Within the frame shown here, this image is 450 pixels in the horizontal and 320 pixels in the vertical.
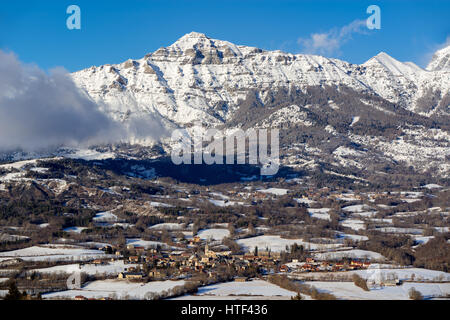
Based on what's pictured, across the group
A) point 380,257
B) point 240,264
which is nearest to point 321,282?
point 240,264

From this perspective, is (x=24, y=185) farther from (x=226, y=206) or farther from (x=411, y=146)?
(x=411, y=146)

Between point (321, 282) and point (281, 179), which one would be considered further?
point (281, 179)

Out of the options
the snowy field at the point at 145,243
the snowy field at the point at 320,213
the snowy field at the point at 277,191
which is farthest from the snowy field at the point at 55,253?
the snowy field at the point at 277,191

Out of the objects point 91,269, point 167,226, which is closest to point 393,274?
point 91,269

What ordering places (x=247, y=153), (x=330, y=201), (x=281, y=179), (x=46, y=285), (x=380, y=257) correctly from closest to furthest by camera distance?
(x=46, y=285)
(x=380, y=257)
(x=330, y=201)
(x=281, y=179)
(x=247, y=153)

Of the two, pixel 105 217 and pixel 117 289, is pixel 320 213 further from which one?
pixel 117 289
